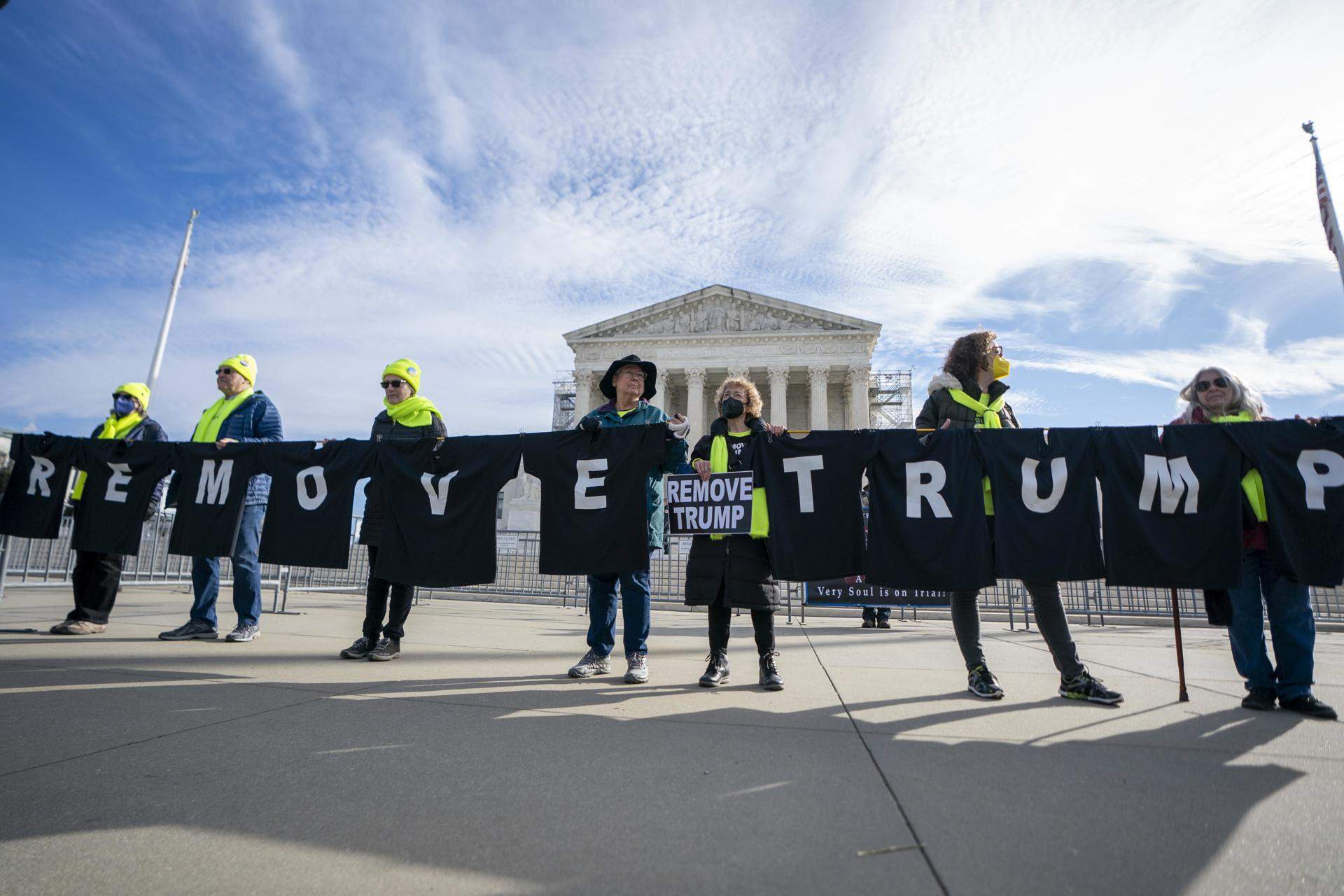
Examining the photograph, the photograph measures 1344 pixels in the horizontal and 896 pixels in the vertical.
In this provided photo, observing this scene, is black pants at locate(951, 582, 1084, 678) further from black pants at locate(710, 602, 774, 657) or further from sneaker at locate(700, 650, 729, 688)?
sneaker at locate(700, 650, 729, 688)

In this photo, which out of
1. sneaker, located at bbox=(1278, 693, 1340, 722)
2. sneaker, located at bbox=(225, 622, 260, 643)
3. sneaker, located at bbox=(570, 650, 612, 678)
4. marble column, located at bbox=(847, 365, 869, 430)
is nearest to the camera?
sneaker, located at bbox=(1278, 693, 1340, 722)

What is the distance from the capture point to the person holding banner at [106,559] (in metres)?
5.37

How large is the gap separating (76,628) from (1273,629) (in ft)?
27.3

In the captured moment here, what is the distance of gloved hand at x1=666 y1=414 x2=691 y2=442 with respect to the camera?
4.43 meters

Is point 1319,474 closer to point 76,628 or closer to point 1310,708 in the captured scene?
point 1310,708

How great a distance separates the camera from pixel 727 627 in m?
4.23

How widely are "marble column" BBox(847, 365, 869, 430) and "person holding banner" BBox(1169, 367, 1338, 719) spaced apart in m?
39.1

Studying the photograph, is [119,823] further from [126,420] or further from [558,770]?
[126,420]

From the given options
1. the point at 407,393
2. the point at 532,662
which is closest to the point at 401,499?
the point at 407,393

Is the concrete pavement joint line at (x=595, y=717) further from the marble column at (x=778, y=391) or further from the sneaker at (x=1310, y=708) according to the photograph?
the marble column at (x=778, y=391)

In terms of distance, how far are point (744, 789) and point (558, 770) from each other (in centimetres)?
65

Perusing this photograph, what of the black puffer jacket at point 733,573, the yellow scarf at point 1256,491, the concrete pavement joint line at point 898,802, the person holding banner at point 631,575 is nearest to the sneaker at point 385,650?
the person holding banner at point 631,575

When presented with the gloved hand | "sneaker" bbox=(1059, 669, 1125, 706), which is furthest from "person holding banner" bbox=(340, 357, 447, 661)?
"sneaker" bbox=(1059, 669, 1125, 706)

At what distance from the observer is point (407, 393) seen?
541cm
